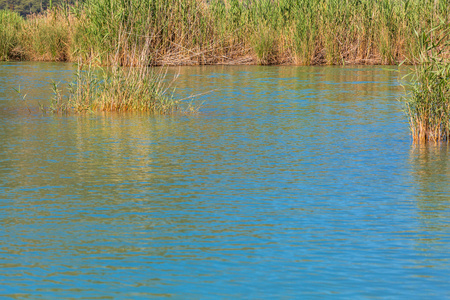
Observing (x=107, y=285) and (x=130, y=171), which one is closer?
(x=107, y=285)

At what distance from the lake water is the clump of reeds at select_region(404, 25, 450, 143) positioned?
12.7 inches

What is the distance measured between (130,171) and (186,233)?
6.47 ft

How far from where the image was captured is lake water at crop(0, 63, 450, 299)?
3205 mm

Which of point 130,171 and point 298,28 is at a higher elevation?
point 298,28

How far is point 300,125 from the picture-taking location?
875 centimetres

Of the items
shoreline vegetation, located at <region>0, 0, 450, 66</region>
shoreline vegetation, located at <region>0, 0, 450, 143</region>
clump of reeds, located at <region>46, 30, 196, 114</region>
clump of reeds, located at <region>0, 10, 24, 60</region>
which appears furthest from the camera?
clump of reeds, located at <region>0, 10, 24, 60</region>

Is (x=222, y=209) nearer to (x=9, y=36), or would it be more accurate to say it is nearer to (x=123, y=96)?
(x=123, y=96)

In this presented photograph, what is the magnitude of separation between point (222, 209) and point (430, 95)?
3493 mm

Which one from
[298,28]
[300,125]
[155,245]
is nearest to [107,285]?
[155,245]

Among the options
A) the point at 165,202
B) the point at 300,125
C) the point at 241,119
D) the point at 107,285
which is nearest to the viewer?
the point at 107,285

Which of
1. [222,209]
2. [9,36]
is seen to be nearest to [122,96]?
[222,209]

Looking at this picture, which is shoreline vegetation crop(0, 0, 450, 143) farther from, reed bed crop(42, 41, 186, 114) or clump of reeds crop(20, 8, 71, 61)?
reed bed crop(42, 41, 186, 114)

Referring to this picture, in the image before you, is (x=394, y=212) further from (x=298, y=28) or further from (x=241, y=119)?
(x=298, y=28)

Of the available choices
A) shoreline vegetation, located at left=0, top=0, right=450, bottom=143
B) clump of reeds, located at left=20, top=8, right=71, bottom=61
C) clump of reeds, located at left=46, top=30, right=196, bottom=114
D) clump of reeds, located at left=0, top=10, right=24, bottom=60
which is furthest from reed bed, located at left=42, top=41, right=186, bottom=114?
clump of reeds, located at left=0, top=10, right=24, bottom=60
